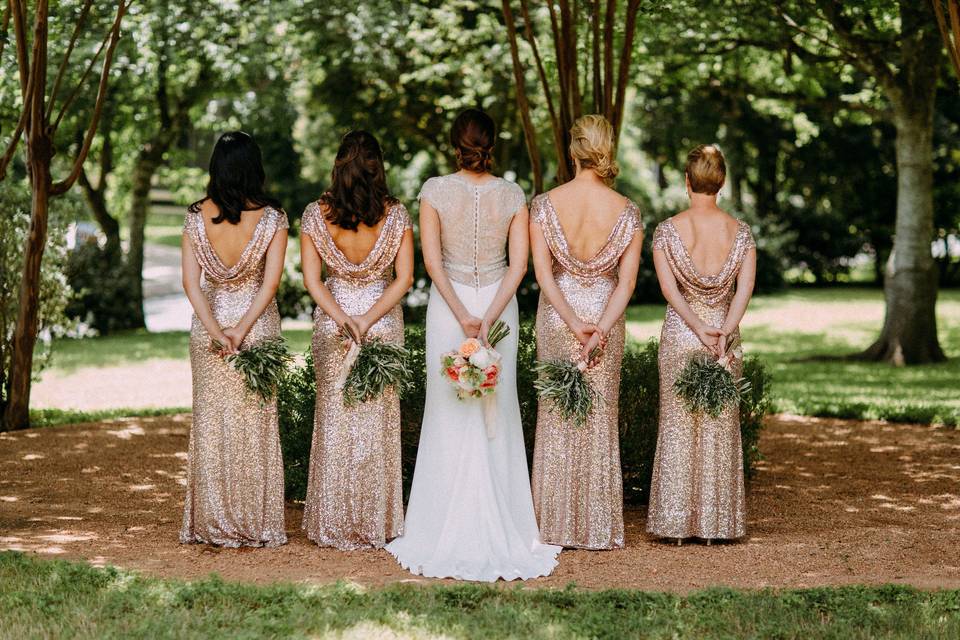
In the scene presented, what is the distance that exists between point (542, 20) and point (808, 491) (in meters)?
11.1

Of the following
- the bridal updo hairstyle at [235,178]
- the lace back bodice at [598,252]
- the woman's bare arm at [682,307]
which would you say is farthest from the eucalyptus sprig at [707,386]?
the bridal updo hairstyle at [235,178]

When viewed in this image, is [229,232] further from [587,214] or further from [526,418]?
[526,418]

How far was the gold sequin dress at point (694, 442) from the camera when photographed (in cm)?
721

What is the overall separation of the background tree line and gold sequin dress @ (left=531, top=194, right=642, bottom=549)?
3.77 metres

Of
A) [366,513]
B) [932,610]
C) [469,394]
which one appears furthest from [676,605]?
[366,513]

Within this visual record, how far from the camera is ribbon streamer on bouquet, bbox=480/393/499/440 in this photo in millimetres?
6977

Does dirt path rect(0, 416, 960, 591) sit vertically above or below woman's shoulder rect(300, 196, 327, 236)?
below

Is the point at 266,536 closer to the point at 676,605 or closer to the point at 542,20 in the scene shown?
the point at 676,605

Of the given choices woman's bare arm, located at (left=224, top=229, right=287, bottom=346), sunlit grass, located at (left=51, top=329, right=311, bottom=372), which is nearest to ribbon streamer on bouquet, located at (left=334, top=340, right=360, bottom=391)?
woman's bare arm, located at (left=224, top=229, right=287, bottom=346)

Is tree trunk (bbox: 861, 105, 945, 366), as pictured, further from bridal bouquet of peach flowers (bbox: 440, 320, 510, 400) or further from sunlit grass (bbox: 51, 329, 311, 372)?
bridal bouquet of peach flowers (bbox: 440, 320, 510, 400)

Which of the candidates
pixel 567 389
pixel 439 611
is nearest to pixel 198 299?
pixel 567 389

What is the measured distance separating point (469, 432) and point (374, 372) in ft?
2.27

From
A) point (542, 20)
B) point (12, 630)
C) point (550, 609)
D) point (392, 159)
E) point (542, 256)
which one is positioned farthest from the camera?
point (392, 159)

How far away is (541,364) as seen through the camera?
23.3 ft
